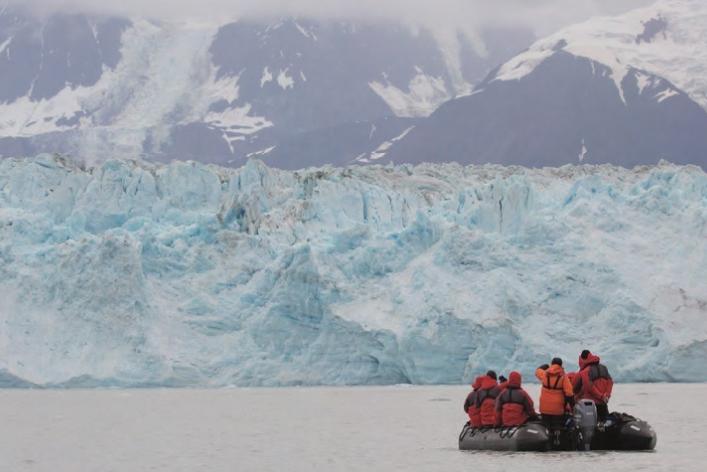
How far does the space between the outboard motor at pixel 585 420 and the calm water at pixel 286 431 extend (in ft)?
0.97

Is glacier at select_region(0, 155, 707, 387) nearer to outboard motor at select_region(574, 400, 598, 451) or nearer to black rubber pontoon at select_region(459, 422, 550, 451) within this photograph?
black rubber pontoon at select_region(459, 422, 550, 451)

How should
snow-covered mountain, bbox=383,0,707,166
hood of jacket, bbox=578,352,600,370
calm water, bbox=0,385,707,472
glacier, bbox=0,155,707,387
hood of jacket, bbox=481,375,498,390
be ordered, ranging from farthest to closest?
snow-covered mountain, bbox=383,0,707,166
glacier, bbox=0,155,707,387
hood of jacket, bbox=481,375,498,390
hood of jacket, bbox=578,352,600,370
calm water, bbox=0,385,707,472

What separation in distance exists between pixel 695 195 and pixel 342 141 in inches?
3300

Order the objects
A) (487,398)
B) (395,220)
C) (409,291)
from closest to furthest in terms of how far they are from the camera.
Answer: (487,398) < (409,291) < (395,220)

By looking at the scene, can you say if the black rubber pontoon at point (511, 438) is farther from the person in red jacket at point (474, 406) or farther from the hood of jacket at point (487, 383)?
the hood of jacket at point (487, 383)

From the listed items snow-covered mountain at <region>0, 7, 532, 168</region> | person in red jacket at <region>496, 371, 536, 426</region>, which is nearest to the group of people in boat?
person in red jacket at <region>496, 371, 536, 426</region>

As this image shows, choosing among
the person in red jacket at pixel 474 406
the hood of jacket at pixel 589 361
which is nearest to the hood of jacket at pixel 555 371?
the hood of jacket at pixel 589 361

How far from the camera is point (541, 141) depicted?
10575 centimetres

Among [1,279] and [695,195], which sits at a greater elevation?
[695,195]

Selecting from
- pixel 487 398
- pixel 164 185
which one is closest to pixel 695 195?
pixel 164 185

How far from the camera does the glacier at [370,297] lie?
110 ft

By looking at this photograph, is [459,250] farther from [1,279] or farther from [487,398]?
[487,398]

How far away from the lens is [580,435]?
18766 millimetres

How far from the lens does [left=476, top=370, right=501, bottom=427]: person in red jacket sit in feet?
62.5
